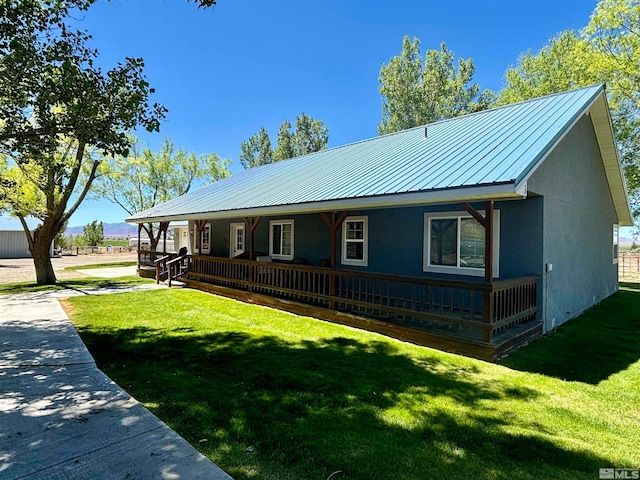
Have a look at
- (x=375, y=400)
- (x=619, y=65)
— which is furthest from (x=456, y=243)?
(x=619, y=65)

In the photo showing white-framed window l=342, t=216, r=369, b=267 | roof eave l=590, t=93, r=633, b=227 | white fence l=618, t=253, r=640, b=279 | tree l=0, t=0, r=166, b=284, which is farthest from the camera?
white fence l=618, t=253, r=640, b=279

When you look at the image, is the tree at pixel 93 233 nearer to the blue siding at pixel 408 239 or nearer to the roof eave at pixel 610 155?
the blue siding at pixel 408 239

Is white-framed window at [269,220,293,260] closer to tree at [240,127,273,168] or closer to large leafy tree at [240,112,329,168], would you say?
large leafy tree at [240,112,329,168]

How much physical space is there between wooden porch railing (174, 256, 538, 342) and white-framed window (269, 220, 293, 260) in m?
1.55

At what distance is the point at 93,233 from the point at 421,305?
48933mm

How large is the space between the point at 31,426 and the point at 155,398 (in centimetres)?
112

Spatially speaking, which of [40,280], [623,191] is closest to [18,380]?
[40,280]

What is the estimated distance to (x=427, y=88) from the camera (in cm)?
3391

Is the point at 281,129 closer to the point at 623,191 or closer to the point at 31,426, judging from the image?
the point at 623,191

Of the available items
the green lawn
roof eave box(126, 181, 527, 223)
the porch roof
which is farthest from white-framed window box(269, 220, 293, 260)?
the green lawn

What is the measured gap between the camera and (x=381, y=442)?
130 inches

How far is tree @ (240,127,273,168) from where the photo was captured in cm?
4953

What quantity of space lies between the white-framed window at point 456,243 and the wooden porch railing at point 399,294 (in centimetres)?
54

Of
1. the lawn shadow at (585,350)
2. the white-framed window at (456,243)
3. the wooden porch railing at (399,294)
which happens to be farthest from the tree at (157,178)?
the lawn shadow at (585,350)
